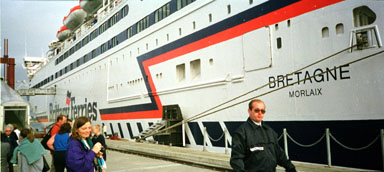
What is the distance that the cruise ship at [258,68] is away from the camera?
237 inches

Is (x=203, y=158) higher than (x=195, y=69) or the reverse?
the reverse

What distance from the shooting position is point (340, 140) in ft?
20.4

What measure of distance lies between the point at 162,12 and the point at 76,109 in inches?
617

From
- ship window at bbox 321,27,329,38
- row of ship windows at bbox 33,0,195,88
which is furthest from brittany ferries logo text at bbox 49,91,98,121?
ship window at bbox 321,27,329,38

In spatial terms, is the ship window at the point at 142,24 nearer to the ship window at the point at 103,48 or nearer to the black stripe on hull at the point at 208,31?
the black stripe on hull at the point at 208,31

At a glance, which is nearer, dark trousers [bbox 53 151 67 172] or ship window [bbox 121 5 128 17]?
dark trousers [bbox 53 151 67 172]

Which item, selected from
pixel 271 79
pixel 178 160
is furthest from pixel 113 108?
pixel 271 79

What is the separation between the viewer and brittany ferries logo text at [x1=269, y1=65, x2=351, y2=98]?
20.6ft

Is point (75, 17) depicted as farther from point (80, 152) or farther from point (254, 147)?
point (254, 147)

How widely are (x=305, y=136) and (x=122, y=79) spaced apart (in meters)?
11.4

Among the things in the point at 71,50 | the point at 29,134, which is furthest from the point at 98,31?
the point at 29,134

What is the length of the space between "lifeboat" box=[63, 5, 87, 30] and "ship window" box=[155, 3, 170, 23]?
632 inches

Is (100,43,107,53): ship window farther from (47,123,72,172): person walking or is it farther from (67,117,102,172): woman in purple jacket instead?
(67,117,102,172): woman in purple jacket

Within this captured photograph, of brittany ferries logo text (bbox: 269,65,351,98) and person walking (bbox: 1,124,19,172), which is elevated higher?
brittany ferries logo text (bbox: 269,65,351,98)
